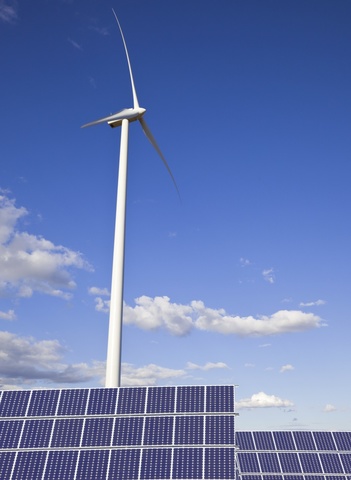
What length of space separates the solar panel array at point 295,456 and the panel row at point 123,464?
651 inches

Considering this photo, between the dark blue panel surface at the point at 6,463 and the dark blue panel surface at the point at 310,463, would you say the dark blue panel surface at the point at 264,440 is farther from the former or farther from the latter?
the dark blue panel surface at the point at 6,463

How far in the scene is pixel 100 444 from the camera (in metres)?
29.9

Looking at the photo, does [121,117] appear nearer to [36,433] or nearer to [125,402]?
[125,402]

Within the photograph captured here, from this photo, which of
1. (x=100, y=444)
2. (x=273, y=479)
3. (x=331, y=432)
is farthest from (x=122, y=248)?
(x=331, y=432)

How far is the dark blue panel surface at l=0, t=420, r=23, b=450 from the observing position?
31.1 metres

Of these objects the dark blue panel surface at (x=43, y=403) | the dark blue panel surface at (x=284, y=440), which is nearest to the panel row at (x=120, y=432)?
the dark blue panel surface at (x=43, y=403)

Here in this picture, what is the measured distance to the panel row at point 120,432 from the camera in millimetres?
29766

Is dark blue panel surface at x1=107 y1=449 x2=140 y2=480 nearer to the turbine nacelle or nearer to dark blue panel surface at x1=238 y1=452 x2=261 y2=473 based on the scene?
dark blue panel surface at x1=238 y1=452 x2=261 y2=473

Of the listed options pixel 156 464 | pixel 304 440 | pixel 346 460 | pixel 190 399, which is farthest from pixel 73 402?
pixel 346 460

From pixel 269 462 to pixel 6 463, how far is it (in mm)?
25943

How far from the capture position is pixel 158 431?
30391mm

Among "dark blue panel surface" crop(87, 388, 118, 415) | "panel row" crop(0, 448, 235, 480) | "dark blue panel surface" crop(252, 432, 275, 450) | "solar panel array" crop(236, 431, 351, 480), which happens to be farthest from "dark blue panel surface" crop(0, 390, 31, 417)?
"dark blue panel surface" crop(252, 432, 275, 450)

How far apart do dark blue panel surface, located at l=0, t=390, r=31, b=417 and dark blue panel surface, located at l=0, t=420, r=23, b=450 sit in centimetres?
58

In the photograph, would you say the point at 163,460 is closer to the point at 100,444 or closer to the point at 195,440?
the point at 195,440
